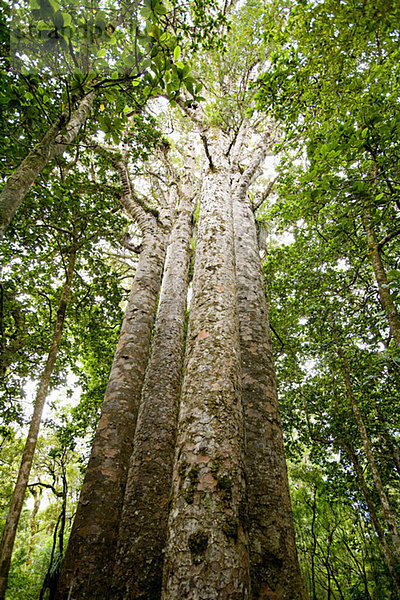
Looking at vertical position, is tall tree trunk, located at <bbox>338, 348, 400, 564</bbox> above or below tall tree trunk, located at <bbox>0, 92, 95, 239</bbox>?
below

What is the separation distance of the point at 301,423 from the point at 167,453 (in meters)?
6.86

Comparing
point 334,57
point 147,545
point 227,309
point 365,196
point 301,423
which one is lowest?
point 147,545

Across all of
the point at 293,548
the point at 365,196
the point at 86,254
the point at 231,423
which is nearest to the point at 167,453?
the point at 293,548

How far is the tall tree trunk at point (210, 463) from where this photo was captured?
1427 millimetres

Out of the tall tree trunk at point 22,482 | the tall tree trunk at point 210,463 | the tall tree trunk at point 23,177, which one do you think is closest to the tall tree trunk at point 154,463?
the tall tree trunk at point 210,463

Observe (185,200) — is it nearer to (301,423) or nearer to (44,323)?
(44,323)

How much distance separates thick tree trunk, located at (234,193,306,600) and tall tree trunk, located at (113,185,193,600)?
1481 millimetres

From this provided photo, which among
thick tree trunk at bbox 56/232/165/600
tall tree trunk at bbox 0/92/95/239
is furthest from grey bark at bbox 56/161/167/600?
tall tree trunk at bbox 0/92/95/239

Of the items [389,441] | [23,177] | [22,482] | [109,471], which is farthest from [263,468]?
[389,441]

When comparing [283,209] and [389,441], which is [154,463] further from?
[389,441]

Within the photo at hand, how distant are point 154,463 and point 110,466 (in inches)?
23.6

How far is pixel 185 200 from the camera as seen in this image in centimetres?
769

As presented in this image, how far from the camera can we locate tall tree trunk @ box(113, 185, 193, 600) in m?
3.03

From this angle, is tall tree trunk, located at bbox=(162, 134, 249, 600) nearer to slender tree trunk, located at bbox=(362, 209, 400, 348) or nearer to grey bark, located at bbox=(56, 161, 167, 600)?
grey bark, located at bbox=(56, 161, 167, 600)
